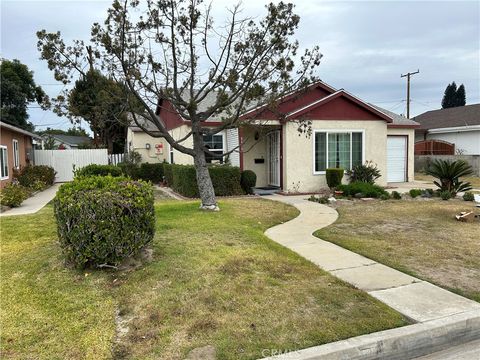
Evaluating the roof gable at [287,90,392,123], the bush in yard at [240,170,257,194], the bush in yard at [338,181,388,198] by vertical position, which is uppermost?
the roof gable at [287,90,392,123]

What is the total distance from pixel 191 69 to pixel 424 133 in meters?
26.3

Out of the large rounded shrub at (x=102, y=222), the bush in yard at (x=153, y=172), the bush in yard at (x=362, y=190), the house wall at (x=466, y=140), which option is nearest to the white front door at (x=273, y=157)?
the bush in yard at (x=362, y=190)

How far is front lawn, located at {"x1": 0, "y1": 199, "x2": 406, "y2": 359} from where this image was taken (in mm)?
3426

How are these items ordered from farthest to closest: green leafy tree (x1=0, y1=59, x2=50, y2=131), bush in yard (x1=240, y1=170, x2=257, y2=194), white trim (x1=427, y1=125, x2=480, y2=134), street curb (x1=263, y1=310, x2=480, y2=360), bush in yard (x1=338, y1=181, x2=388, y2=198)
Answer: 1. green leafy tree (x1=0, y1=59, x2=50, y2=131)
2. white trim (x1=427, y1=125, x2=480, y2=134)
3. bush in yard (x1=240, y1=170, x2=257, y2=194)
4. bush in yard (x1=338, y1=181, x2=388, y2=198)
5. street curb (x1=263, y1=310, x2=480, y2=360)

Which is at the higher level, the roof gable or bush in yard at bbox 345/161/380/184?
the roof gable

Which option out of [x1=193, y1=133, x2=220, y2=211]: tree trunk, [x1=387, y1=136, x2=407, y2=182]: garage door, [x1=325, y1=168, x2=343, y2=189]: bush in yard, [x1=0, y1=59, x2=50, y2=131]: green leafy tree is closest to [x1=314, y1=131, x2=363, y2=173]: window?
[x1=325, y1=168, x2=343, y2=189]: bush in yard

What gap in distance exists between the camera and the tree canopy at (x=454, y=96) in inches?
2108

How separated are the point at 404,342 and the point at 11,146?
61.6 feet

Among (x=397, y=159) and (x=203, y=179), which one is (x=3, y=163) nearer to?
(x=203, y=179)

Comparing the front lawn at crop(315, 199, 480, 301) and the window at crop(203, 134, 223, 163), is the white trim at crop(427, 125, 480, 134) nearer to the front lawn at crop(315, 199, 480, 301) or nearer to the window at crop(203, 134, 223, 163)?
the front lawn at crop(315, 199, 480, 301)

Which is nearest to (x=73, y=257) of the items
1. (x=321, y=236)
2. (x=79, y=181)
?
(x=79, y=181)

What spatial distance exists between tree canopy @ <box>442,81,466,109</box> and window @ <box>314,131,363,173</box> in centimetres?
4554

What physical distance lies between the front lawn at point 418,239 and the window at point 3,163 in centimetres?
1342

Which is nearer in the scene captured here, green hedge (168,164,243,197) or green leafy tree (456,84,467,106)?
green hedge (168,164,243,197)
